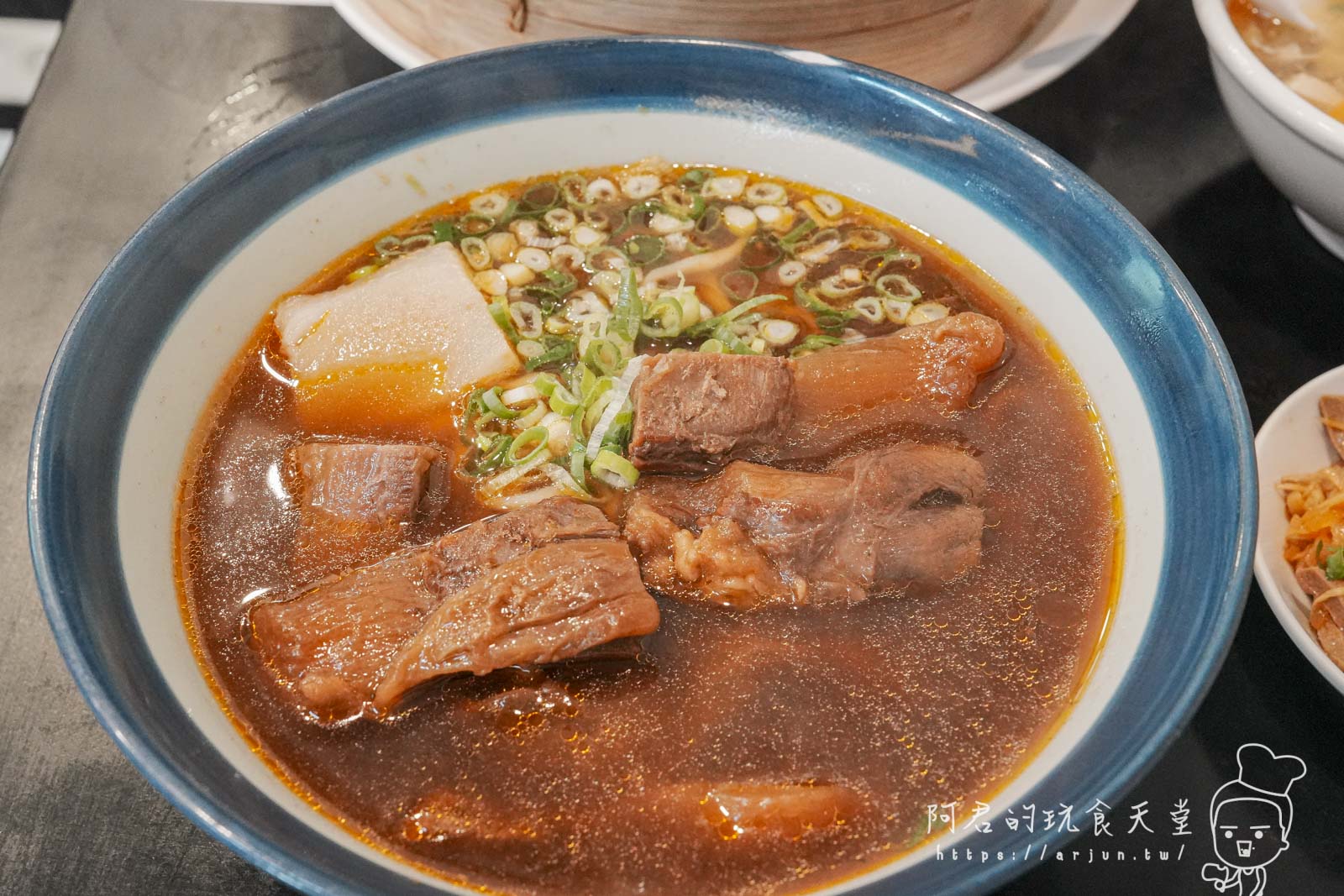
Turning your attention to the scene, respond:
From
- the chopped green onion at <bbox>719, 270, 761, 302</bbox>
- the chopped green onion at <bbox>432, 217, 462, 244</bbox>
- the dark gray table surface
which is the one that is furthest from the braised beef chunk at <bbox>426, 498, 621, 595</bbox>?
the chopped green onion at <bbox>432, 217, 462, 244</bbox>

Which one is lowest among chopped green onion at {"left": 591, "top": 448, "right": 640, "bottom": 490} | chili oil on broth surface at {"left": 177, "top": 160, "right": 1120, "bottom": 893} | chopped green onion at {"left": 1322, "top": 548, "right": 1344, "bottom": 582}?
chili oil on broth surface at {"left": 177, "top": 160, "right": 1120, "bottom": 893}

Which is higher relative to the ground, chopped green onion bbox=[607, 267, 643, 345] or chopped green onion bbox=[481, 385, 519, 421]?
chopped green onion bbox=[607, 267, 643, 345]

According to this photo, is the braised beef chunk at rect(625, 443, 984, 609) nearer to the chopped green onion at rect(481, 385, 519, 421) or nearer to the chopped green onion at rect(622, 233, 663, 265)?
the chopped green onion at rect(481, 385, 519, 421)

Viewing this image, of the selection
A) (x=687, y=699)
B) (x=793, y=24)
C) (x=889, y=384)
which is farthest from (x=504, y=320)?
(x=793, y=24)

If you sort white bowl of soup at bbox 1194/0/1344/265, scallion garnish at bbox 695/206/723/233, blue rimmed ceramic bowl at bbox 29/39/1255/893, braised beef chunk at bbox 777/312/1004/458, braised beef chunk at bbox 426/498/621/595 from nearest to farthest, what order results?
blue rimmed ceramic bowl at bbox 29/39/1255/893 → braised beef chunk at bbox 426/498/621/595 → braised beef chunk at bbox 777/312/1004/458 → white bowl of soup at bbox 1194/0/1344/265 → scallion garnish at bbox 695/206/723/233

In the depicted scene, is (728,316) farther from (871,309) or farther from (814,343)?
(871,309)

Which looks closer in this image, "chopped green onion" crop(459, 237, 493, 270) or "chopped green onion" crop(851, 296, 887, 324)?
"chopped green onion" crop(851, 296, 887, 324)

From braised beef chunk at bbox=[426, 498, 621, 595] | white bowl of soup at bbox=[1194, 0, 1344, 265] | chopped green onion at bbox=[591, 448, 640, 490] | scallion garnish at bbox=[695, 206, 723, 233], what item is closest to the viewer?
braised beef chunk at bbox=[426, 498, 621, 595]

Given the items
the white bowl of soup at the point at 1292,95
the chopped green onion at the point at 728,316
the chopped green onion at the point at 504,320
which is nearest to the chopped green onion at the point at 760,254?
the chopped green onion at the point at 728,316
